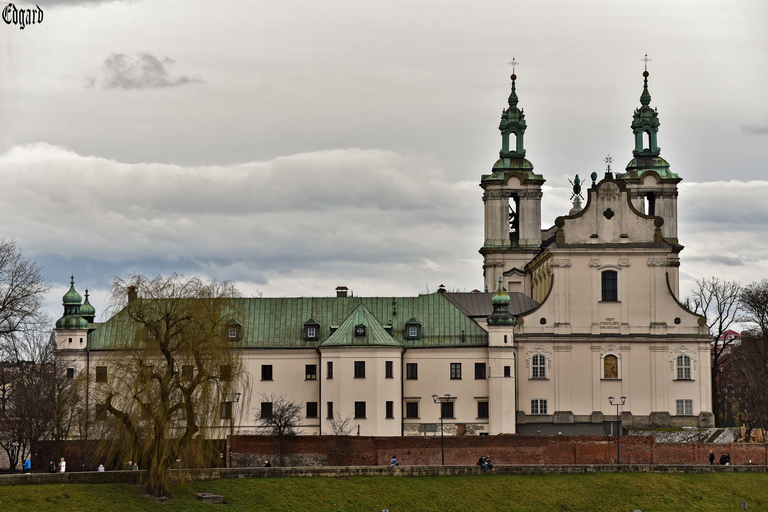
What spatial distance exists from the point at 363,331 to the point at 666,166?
1318 inches

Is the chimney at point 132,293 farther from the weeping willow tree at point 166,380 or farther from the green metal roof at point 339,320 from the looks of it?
the green metal roof at point 339,320

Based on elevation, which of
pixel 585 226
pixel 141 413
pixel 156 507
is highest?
pixel 585 226

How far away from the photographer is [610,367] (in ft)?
281

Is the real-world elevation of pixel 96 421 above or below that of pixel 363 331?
below

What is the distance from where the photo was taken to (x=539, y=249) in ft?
337

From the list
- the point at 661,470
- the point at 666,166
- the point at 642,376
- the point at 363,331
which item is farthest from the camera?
the point at 666,166

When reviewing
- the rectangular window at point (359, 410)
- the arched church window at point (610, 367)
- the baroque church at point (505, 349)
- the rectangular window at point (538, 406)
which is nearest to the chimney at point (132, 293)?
the baroque church at point (505, 349)

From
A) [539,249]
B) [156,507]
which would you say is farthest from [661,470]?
[539,249]

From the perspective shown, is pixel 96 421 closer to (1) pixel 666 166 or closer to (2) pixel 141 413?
(2) pixel 141 413

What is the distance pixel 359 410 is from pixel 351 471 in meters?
13.8

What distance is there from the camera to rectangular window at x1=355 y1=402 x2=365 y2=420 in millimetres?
78250

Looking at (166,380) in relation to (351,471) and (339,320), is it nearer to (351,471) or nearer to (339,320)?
(351,471)

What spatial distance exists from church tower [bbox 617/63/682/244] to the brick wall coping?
32.7m

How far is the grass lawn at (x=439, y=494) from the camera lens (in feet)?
185
